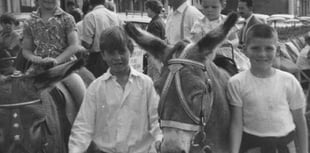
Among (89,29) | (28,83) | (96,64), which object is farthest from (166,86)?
(89,29)

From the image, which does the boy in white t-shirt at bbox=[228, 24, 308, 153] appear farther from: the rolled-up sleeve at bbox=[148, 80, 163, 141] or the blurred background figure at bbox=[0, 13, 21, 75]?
the blurred background figure at bbox=[0, 13, 21, 75]

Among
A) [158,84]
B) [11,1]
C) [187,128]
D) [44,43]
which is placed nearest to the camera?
[187,128]

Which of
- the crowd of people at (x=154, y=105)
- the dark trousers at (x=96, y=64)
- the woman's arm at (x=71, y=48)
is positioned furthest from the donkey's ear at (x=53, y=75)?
the dark trousers at (x=96, y=64)

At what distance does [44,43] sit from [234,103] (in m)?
2.31

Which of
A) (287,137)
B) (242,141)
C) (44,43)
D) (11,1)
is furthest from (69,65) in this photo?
(11,1)

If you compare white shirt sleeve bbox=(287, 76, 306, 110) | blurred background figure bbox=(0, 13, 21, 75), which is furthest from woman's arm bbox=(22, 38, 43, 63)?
white shirt sleeve bbox=(287, 76, 306, 110)

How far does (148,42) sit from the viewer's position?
413cm

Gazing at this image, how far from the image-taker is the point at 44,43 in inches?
218

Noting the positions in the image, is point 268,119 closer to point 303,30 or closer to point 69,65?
point 69,65

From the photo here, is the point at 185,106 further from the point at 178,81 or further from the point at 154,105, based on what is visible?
the point at 154,105

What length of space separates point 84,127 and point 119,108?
34 centimetres

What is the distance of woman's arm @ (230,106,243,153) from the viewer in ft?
13.8

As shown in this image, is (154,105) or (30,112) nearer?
(30,112)

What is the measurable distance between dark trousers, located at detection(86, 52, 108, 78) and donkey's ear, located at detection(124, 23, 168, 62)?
4.63 metres
